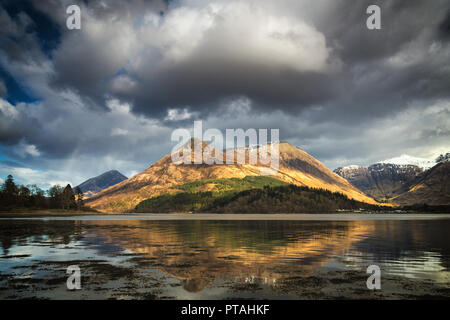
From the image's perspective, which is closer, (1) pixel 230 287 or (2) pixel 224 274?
(1) pixel 230 287

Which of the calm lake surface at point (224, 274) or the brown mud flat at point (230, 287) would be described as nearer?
the brown mud flat at point (230, 287)

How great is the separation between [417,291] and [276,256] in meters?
17.8

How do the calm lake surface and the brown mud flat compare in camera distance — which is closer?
the brown mud flat

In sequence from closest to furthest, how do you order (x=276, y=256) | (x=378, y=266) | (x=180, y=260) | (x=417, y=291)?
(x=417, y=291) → (x=378, y=266) → (x=180, y=260) → (x=276, y=256)

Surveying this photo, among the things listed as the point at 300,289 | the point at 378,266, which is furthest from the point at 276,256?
the point at 300,289

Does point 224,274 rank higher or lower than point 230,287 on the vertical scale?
lower

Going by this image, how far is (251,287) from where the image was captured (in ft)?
75.5

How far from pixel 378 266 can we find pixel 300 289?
46.1 feet

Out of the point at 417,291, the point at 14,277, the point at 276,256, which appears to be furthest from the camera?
the point at 276,256

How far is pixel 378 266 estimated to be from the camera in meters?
31.7
